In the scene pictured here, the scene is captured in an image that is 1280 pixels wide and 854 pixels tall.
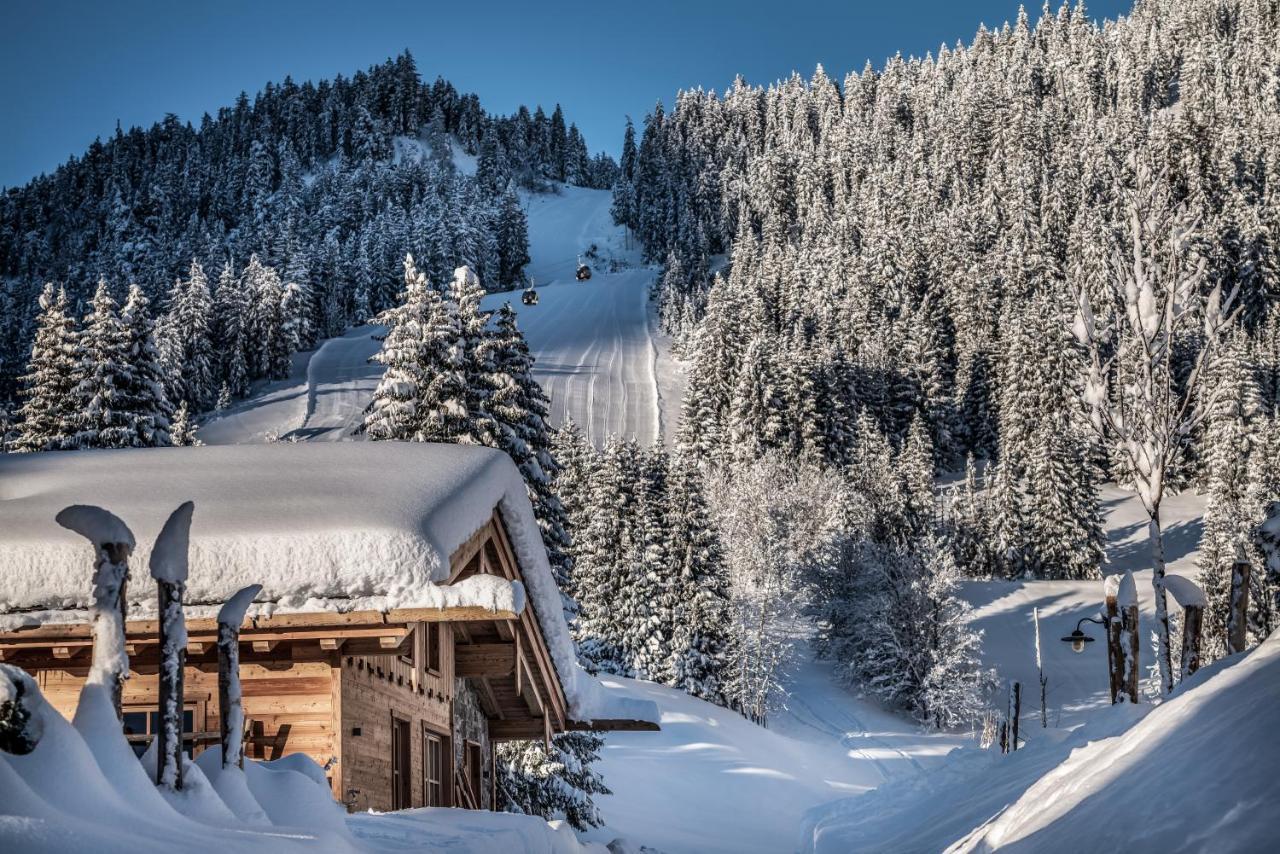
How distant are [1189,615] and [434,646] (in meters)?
9.27

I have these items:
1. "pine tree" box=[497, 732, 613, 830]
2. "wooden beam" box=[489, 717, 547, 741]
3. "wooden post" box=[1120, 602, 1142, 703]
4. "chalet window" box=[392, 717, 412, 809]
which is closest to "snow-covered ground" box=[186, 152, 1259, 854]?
"wooden post" box=[1120, 602, 1142, 703]

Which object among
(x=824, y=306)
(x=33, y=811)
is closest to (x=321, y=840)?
(x=33, y=811)

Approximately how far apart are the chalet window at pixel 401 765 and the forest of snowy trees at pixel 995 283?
9388 mm

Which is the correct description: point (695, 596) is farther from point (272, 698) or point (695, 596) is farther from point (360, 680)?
point (272, 698)

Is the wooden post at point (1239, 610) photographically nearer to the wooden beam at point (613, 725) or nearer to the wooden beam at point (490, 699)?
the wooden beam at point (613, 725)

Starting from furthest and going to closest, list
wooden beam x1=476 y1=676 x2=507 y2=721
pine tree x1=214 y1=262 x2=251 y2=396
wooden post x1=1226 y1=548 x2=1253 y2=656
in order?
pine tree x1=214 y1=262 x2=251 y2=396, wooden beam x1=476 y1=676 x2=507 y2=721, wooden post x1=1226 y1=548 x2=1253 y2=656

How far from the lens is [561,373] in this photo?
94188 millimetres

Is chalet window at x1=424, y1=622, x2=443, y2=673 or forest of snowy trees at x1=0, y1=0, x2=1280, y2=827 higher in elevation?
forest of snowy trees at x1=0, y1=0, x2=1280, y2=827

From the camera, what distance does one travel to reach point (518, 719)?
15086 millimetres

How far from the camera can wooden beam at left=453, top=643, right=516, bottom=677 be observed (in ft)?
40.5

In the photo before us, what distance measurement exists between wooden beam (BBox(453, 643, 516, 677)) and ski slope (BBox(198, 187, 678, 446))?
131 feet

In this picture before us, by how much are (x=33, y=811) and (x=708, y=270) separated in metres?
131

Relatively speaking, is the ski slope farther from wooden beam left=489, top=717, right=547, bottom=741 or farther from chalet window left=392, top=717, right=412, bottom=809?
chalet window left=392, top=717, right=412, bottom=809

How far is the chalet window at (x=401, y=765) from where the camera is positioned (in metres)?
10.8
